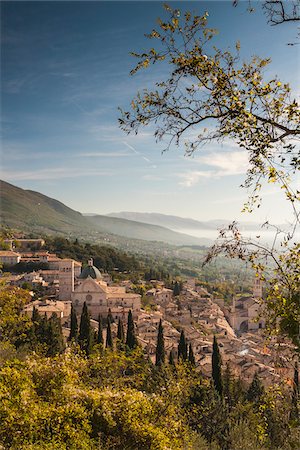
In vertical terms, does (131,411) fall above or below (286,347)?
below

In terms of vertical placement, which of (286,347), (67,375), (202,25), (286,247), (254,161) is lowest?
(67,375)

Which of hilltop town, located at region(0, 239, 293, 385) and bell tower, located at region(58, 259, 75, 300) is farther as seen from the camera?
bell tower, located at region(58, 259, 75, 300)

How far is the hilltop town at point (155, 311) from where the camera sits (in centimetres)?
3503

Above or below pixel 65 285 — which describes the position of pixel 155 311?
below

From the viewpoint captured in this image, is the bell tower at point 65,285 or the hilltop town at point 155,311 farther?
the bell tower at point 65,285

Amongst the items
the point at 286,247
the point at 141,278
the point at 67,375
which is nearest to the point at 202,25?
the point at 286,247

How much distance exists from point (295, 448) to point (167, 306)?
185ft

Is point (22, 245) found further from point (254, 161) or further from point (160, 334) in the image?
point (254, 161)

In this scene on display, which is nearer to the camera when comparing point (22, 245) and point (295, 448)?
point (295, 448)

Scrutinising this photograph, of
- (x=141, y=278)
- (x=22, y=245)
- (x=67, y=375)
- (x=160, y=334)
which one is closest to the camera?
(x=67, y=375)

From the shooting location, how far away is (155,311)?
5359 cm

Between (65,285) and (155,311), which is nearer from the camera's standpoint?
(155,311)

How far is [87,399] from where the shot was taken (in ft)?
25.1

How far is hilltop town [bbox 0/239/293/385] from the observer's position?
35.0 metres
